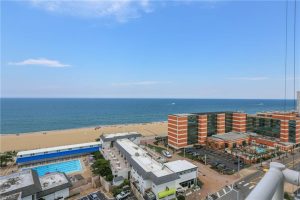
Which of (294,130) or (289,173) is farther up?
(289,173)

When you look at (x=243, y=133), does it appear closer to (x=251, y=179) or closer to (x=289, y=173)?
(x=251, y=179)

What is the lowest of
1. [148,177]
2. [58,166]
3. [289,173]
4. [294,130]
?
[58,166]

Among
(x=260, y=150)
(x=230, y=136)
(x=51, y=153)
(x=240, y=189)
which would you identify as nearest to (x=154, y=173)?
(x=240, y=189)

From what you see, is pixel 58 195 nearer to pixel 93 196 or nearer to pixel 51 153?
pixel 93 196

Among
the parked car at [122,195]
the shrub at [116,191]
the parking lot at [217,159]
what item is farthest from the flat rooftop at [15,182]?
the parking lot at [217,159]

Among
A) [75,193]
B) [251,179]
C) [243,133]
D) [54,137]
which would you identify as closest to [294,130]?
[243,133]

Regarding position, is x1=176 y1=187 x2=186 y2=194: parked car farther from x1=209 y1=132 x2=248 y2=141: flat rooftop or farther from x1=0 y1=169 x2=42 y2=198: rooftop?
x1=209 y1=132 x2=248 y2=141: flat rooftop

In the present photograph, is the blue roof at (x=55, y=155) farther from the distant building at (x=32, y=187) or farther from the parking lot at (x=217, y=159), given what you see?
the parking lot at (x=217, y=159)
